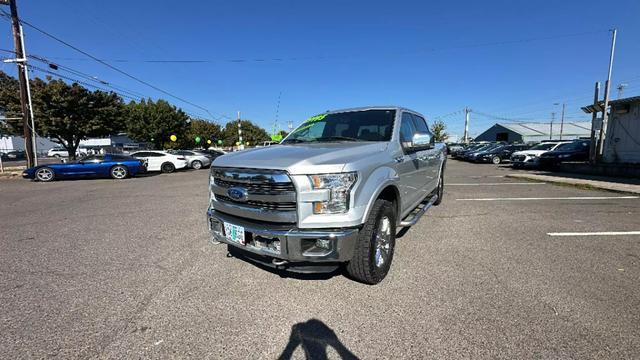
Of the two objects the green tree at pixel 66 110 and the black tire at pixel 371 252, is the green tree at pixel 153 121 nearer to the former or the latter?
the green tree at pixel 66 110

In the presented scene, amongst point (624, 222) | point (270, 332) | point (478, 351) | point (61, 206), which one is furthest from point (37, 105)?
point (624, 222)

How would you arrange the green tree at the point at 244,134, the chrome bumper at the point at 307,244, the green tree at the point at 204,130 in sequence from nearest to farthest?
the chrome bumper at the point at 307,244, the green tree at the point at 204,130, the green tree at the point at 244,134

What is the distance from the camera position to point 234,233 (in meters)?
3.07

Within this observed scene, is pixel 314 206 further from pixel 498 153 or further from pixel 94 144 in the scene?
pixel 94 144

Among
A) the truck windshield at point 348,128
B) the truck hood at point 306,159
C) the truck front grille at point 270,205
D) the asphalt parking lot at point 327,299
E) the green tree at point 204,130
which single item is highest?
the green tree at point 204,130

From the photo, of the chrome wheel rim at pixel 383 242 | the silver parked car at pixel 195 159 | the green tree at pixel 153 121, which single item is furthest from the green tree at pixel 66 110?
the chrome wheel rim at pixel 383 242

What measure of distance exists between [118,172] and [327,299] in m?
15.7

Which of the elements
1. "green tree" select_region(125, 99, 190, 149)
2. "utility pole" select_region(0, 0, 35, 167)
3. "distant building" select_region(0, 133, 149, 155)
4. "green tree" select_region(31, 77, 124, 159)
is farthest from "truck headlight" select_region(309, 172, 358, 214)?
"distant building" select_region(0, 133, 149, 155)

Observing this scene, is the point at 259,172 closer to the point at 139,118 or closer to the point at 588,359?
the point at 588,359

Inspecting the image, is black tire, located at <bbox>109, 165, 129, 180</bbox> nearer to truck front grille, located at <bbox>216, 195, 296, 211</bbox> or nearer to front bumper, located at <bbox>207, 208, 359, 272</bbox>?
truck front grille, located at <bbox>216, 195, 296, 211</bbox>

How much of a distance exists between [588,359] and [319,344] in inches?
73.0

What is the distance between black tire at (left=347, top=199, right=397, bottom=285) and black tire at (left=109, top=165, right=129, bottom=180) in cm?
1560

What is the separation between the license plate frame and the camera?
2.99 metres

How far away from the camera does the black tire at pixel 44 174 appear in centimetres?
1409
